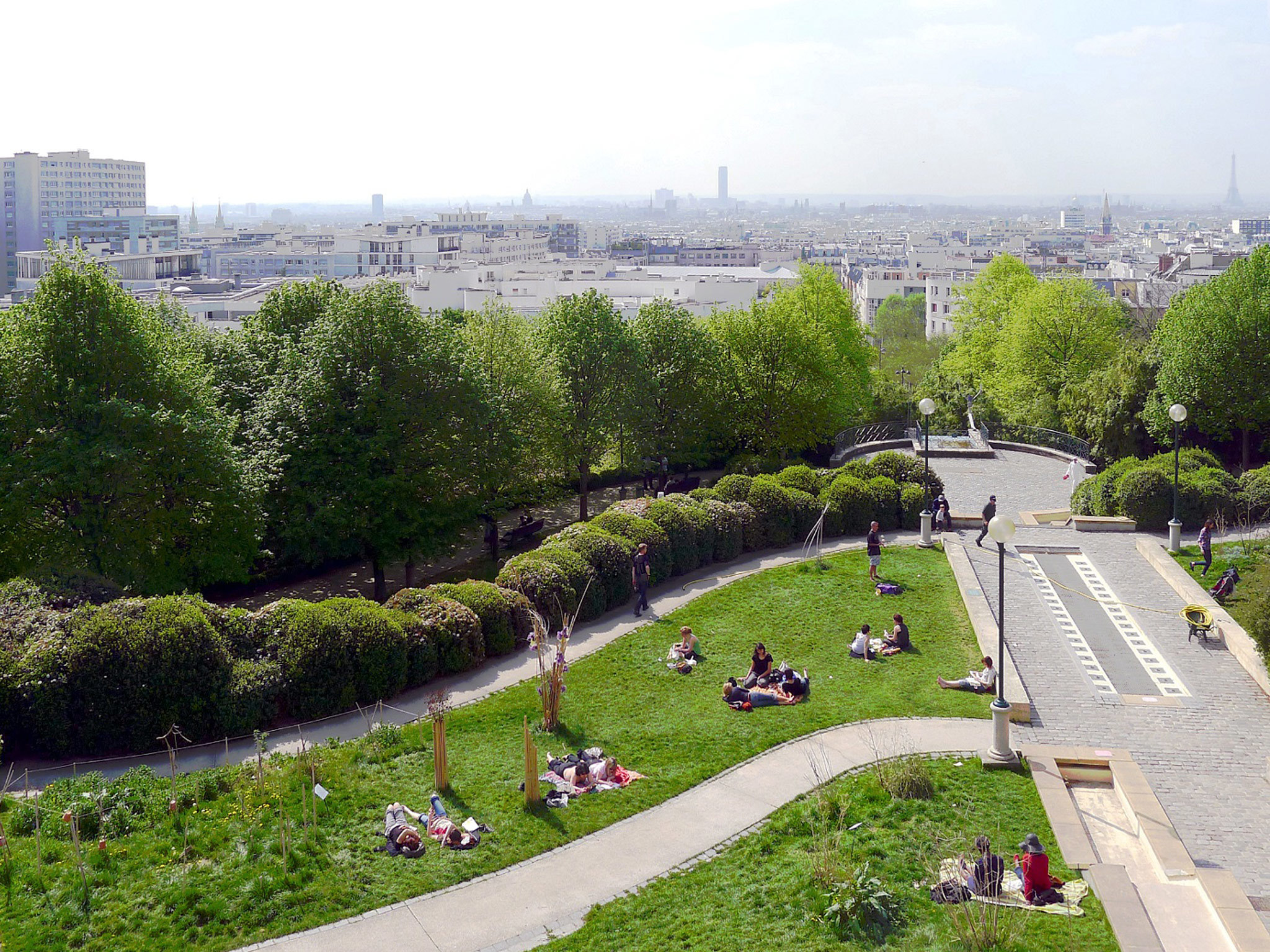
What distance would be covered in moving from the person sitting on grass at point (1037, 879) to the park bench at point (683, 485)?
27199 millimetres

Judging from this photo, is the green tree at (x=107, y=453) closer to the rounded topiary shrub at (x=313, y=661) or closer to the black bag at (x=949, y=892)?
the rounded topiary shrub at (x=313, y=661)

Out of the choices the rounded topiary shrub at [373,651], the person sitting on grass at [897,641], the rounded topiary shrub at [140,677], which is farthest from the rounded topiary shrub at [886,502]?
the rounded topiary shrub at [140,677]

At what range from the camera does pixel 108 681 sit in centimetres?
1784

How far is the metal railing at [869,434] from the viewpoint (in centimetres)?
4469

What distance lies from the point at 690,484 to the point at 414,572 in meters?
13.8

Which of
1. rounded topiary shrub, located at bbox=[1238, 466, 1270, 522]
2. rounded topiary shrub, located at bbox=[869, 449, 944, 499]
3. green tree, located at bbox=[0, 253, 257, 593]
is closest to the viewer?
green tree, located at bbox=[0, 253, 257, 593]

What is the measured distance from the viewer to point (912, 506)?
1193 inches

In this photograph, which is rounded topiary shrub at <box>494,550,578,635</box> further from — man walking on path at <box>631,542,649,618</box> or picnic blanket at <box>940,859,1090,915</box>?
picnic blanket at <box>940,859,1090,915</box>

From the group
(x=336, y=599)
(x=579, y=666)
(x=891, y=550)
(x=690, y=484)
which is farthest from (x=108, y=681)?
(x=690, y=484)

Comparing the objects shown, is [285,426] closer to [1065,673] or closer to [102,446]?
[102,446]

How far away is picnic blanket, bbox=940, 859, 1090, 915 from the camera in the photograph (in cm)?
1211

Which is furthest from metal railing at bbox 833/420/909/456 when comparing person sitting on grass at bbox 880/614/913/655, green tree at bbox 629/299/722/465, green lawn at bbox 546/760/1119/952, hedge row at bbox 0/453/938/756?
green lawn at bbox 546/760/1119/952

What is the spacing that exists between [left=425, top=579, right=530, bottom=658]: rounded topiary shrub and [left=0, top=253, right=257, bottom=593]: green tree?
677cm

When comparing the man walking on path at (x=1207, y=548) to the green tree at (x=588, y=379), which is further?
the green tree at (x=588, y=379)
